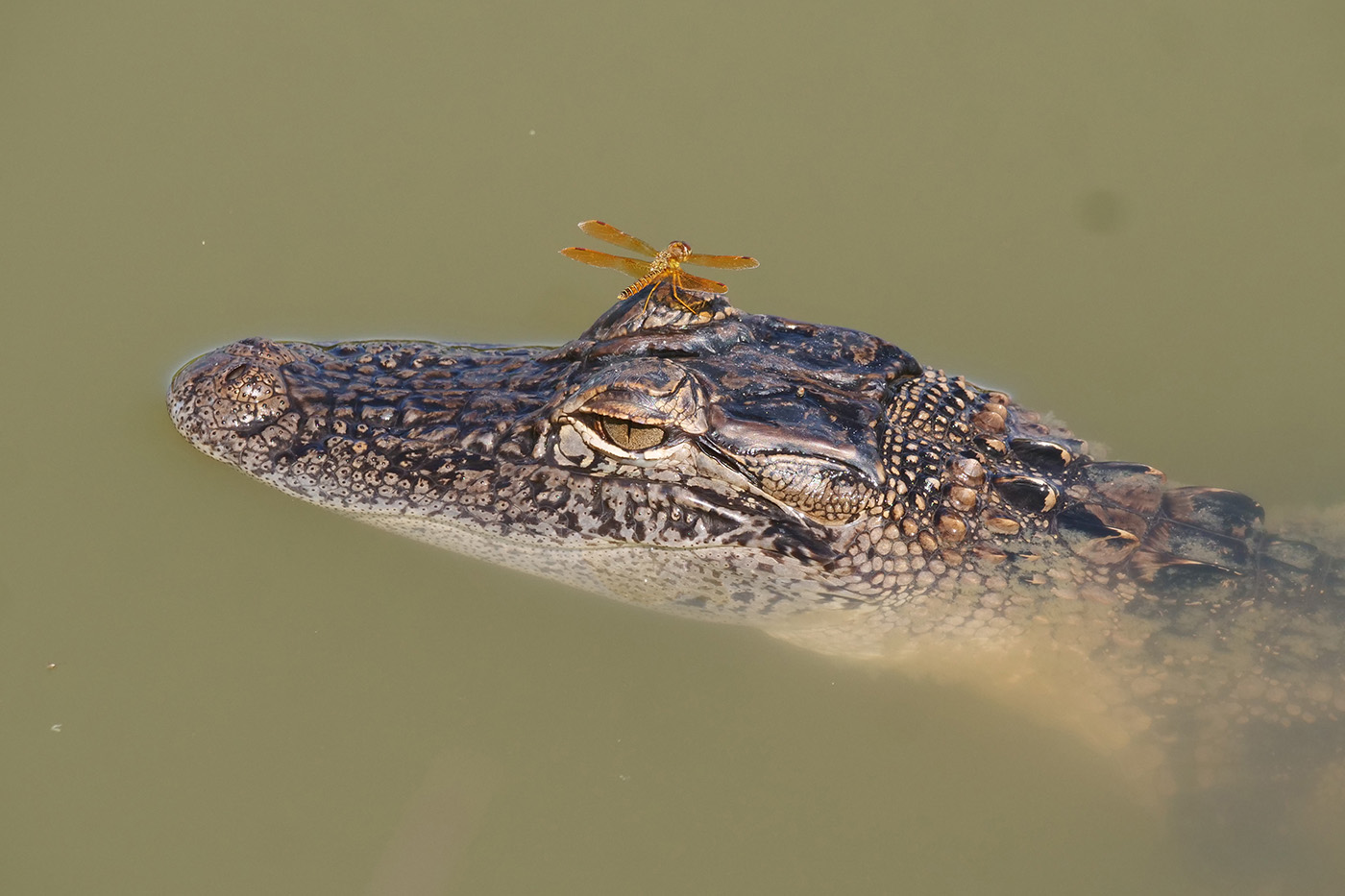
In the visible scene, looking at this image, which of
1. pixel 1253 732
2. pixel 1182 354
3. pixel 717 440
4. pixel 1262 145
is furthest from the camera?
pixel 1262 145

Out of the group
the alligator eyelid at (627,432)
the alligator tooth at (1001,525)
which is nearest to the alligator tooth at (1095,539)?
the alligator tooth at (1001,525)

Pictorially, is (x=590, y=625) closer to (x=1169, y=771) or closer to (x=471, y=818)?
(x=471, y=818)

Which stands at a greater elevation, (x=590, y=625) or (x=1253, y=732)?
(x=1253, y=732)

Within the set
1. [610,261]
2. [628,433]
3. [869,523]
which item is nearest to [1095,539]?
[869,523]

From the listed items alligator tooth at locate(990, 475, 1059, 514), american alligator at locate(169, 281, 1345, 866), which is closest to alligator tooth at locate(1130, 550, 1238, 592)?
american alligator at locate(169, 281, 1345, 866)

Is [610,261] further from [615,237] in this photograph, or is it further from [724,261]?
[724,261]

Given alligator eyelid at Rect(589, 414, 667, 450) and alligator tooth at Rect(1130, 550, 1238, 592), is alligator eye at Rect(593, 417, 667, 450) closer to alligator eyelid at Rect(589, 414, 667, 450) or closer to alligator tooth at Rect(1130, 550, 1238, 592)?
alligator eyelid at Rect(589, 414, 667, 450)

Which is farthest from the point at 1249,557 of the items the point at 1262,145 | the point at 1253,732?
the point at 1262,145

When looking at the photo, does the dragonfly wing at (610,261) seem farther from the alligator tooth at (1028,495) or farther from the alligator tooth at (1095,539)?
the alligator tooth at (1095,539)
